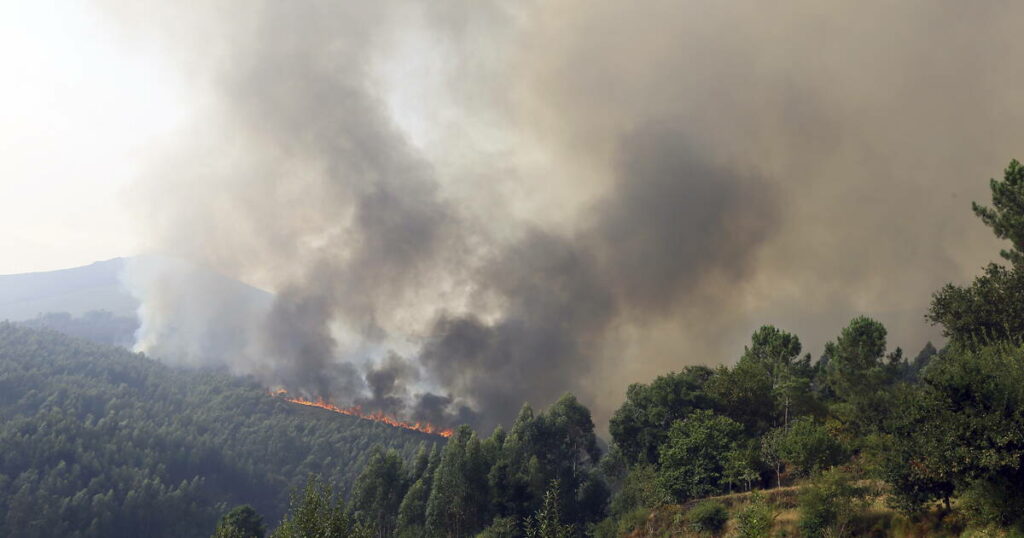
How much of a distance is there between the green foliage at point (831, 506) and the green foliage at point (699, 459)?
2533 cm

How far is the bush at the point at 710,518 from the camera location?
169ft

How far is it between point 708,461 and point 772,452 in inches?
333

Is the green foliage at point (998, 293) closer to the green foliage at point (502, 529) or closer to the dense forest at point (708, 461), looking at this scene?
the dense forest at point (708, 461)

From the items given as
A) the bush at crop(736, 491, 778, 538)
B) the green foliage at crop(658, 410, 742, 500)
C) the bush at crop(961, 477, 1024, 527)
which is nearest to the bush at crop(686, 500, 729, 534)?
the bush at crop(736, 491, 778, 538)

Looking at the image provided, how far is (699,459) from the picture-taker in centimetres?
6738

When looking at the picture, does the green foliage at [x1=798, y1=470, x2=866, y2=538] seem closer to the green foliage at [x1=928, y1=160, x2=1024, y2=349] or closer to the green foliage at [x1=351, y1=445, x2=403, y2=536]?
the green foliage at [x1=928, y1=160, x2=1024, y2=349]

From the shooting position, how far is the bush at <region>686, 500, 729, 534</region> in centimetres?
5141

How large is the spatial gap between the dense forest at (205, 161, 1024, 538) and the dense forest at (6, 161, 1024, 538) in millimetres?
183

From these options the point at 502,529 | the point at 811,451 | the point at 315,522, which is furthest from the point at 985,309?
the point at 502,529

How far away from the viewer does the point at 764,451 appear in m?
65.1

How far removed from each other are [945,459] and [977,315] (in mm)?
31064

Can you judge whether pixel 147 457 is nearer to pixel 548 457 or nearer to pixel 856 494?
pixel 548 457

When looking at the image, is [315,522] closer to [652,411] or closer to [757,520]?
[757,520]

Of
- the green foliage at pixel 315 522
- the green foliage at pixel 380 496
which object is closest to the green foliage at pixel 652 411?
the green foliage at pixel 380 496
